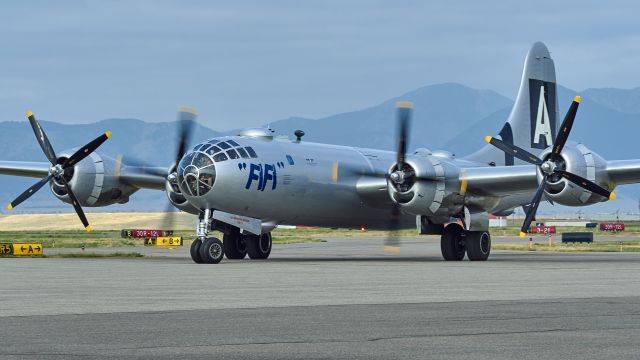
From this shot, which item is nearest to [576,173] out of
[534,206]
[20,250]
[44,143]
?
[534,206]

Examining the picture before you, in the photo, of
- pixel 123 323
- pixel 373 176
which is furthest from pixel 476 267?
pixel 123 323

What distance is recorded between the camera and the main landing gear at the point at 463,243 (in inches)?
1745

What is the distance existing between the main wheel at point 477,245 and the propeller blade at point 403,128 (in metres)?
4.93

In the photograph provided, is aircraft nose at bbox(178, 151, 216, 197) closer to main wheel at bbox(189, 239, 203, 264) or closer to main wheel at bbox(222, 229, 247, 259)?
main wheel at bbox(189, 239, 203, 264)

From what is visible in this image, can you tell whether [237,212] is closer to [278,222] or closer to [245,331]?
[278,222]

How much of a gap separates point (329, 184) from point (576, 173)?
10114mm

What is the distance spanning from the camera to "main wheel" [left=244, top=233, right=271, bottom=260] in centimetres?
4534

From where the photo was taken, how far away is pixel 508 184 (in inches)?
1661

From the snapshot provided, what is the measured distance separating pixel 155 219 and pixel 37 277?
524 ft

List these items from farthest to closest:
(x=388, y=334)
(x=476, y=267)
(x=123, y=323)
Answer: (x=476, y=267), (x=123, y=323), (x=388, y=334)

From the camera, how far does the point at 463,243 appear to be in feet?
146

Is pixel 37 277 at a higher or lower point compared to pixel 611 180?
lower

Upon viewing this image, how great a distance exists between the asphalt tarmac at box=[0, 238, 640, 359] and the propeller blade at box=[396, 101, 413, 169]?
420 inches

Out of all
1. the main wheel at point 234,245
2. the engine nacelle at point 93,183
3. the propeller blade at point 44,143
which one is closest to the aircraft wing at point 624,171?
the main wheel at point 234,245
